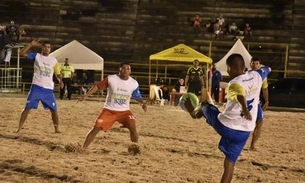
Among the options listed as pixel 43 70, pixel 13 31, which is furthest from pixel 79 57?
pixel 43 70

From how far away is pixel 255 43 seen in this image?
101 feet

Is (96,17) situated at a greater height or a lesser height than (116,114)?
greater

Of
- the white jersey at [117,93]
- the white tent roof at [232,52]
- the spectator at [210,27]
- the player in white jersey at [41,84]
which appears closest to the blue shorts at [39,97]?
the player in white jersey at [41,84]

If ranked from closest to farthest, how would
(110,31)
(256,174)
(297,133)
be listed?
(256,174)
(297,133)
(110,31)

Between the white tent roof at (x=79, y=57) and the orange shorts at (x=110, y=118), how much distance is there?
53.8ft

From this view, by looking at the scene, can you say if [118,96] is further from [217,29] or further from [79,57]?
[217,29]

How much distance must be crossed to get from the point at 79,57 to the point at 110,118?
1682 cm

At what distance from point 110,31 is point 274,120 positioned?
1671 centimetres

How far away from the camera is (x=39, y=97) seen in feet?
36.9

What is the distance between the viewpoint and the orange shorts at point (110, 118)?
924 centimetres

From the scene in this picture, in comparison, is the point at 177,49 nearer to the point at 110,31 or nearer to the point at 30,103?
the point at 110,31

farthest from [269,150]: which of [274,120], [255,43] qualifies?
[255,43]

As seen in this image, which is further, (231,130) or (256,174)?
(256,174)

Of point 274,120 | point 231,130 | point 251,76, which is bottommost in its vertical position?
point 274,120
